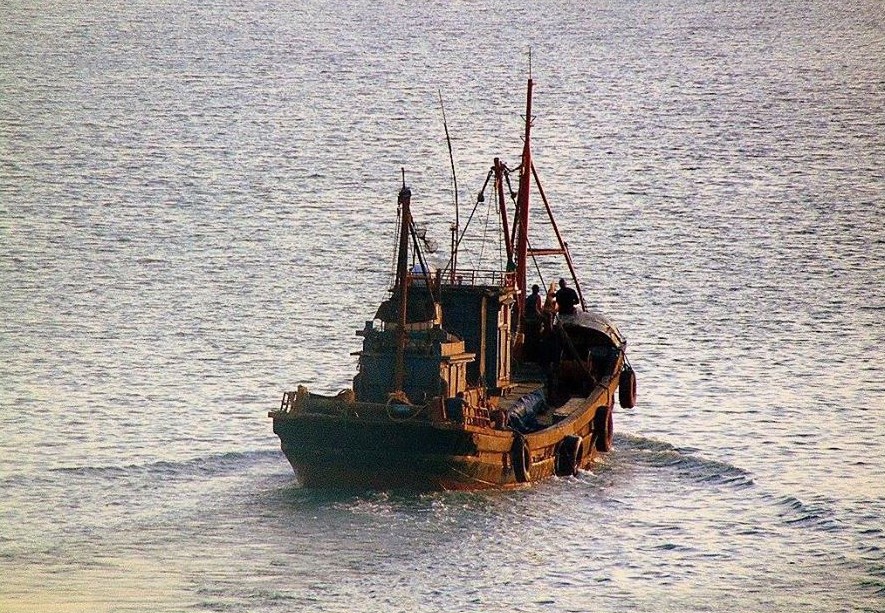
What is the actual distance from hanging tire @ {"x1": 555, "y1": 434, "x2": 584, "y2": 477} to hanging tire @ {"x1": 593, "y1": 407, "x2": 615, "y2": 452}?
3.24 meters

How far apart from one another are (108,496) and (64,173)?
73316 millimetres

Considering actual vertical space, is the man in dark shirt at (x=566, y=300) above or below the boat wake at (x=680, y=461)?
above

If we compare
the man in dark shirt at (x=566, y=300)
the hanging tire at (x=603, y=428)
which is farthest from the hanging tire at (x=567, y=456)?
the man in dark shirt at (x=566, y=300)

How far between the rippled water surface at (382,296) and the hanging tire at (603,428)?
0.84m

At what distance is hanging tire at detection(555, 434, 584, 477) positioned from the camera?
7138cm

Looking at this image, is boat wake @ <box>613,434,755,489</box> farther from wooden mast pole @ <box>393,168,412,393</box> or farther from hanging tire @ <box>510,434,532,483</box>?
wooden mast pole @ <box>393,168,412,393</box>

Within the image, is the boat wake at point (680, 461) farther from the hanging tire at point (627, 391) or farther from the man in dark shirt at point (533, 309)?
the man in dark shirt at point (533, 309)

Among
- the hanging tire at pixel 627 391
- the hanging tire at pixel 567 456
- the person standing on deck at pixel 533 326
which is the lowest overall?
the hanging tire at pixel 567 456

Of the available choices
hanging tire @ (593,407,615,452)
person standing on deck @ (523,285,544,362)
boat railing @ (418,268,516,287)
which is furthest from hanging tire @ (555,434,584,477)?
person standing on deck @ (523,285,544,362)

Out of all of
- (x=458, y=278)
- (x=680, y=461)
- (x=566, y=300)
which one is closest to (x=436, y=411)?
(x=458, y=278)

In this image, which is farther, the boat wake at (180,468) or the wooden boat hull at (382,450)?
the boat wake at (180,468)

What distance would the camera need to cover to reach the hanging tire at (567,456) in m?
71.4

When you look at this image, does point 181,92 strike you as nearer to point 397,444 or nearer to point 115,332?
point 115,332

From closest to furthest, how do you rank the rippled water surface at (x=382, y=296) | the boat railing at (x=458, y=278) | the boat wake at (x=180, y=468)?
the rippled water surface at (x=382, y=296) → the boat railing at (x=458, y=278) → the boat wake at (x=180, y=468)
